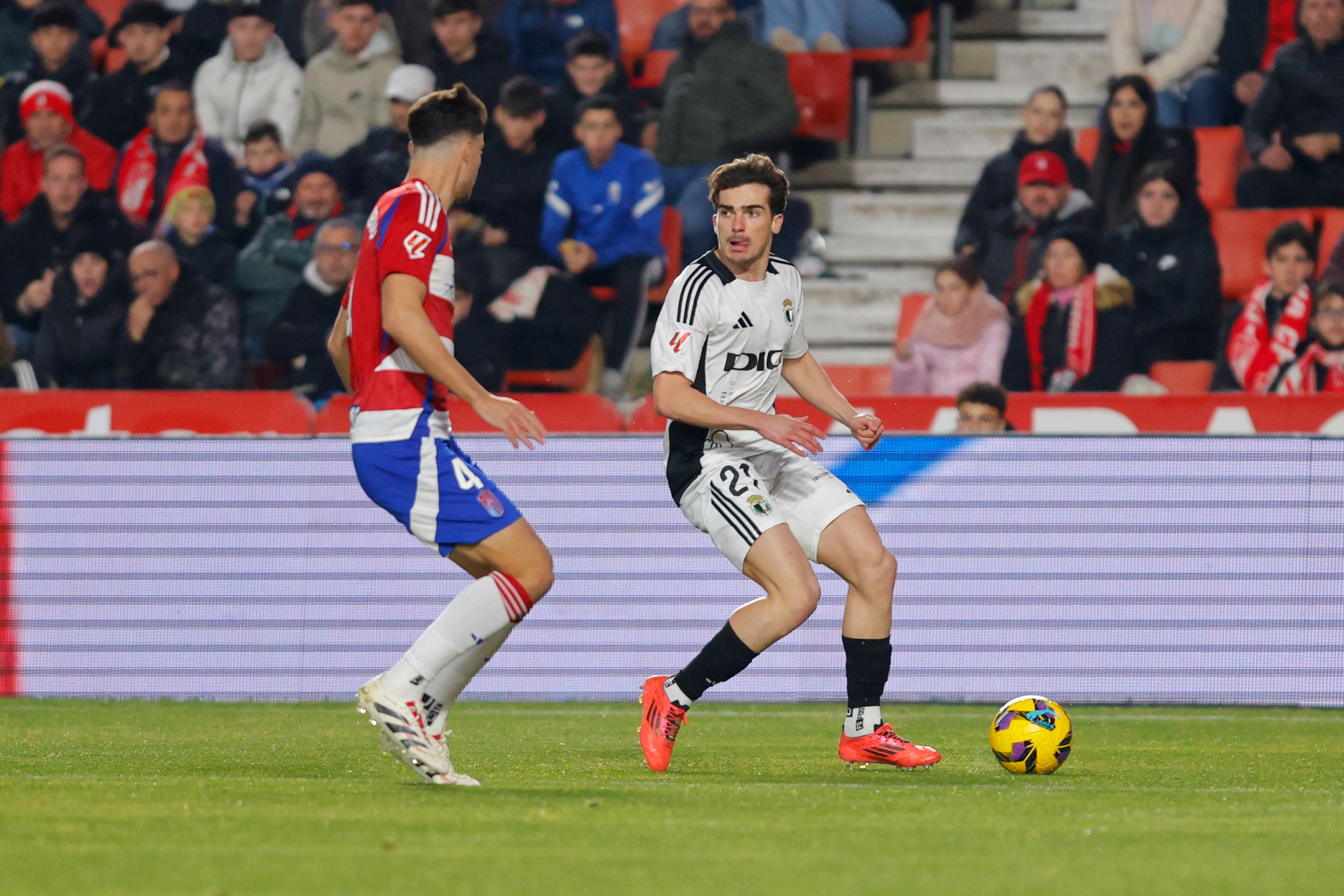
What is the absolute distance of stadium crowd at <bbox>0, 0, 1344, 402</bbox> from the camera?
12031 millimetres

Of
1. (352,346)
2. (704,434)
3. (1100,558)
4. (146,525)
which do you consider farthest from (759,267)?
(146,525)

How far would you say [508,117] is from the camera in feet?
43.2

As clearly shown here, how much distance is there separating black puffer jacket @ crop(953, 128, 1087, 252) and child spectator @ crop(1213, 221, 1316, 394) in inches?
57.7

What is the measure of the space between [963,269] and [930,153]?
2.99 metres

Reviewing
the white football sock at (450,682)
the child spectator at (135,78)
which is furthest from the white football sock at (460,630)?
the child spectator at (135,78)

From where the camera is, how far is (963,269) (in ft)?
39.7

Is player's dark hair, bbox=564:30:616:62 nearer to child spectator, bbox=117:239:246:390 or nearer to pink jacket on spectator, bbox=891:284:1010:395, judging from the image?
child spectator, bbox=117:239:246:390

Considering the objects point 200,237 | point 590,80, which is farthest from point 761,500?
point 200,237

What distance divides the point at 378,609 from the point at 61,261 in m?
4.98

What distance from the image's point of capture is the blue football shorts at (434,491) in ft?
18.0

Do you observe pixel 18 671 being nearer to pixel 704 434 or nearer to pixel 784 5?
pixel 704 434

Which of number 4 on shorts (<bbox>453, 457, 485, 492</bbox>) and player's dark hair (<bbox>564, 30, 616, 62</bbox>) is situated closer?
number 4 on shorts (<bbox>453, 457, 485, 492</bbox>)

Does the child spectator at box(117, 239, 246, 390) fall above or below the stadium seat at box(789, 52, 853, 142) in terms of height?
below

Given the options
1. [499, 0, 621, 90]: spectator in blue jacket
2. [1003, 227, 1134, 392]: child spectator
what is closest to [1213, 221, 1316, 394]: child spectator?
[1003, 227, 1134, 392]: child spectator
